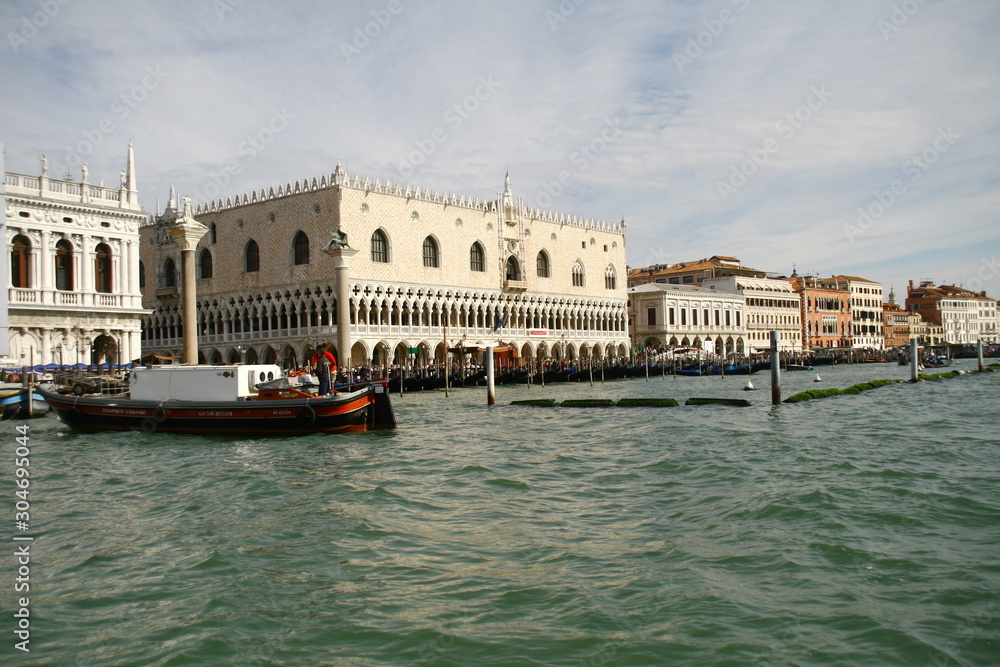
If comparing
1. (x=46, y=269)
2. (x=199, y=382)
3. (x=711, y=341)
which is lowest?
(x=199, y=382)

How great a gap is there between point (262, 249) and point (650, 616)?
110 feet

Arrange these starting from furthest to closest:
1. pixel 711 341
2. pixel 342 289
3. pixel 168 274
→ pixel 711 341 → pixel 168 274 → pixel 342 289

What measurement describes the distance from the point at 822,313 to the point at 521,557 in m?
72.5

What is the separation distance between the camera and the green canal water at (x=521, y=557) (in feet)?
14.8

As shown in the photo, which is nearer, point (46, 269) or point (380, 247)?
point (46, 269)

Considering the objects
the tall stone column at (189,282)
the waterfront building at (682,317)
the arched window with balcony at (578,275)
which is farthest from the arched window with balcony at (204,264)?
the waterfront building at (682,317)

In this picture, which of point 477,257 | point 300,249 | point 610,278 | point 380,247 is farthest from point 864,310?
point 300,249

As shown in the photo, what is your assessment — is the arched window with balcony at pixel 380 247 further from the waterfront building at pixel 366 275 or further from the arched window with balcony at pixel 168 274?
the arched window with balcony at pixel 168 274

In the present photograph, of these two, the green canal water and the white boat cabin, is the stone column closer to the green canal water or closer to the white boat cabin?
the white boat cabin

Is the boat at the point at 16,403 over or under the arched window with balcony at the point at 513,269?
under

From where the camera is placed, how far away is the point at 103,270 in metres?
27.6

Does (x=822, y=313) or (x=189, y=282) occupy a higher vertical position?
(x=822, y=313)

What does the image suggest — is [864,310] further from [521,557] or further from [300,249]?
[521,557]

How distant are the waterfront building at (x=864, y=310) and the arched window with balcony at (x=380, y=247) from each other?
53.2 meters
